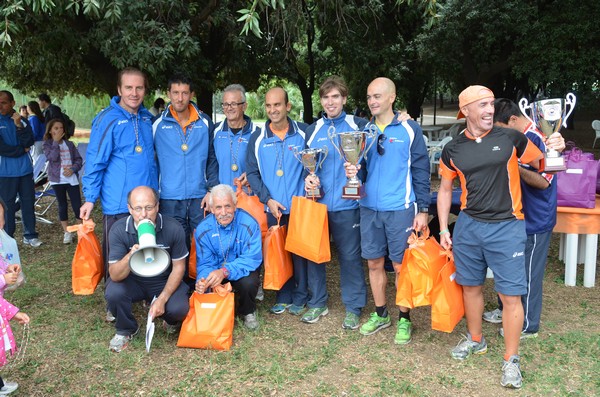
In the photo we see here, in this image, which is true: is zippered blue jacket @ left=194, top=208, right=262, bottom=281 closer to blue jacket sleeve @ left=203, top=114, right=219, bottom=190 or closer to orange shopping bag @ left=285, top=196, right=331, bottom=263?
orange shopping bag @ left=285, top=196, right=331, bottom=263

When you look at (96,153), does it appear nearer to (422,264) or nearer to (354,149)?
(354,149)

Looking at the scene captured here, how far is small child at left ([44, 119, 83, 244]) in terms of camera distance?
7.13 metres

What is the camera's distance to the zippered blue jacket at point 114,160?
4.27 metres

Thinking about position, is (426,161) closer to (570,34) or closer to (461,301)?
(461,301)

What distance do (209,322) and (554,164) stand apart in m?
2.53

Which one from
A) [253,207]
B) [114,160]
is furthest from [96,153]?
[253,207]

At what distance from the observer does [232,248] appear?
14.4ft

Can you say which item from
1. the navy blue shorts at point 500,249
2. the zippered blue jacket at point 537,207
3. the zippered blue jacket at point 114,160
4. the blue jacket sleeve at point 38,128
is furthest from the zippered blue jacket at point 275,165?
the blue jacket sleeve at point 38,128

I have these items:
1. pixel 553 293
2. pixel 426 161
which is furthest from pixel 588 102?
pixel 426 161

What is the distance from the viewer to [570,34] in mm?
10305

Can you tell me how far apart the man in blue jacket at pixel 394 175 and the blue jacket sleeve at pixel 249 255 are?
89 centimetres

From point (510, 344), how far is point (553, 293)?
6.42ft

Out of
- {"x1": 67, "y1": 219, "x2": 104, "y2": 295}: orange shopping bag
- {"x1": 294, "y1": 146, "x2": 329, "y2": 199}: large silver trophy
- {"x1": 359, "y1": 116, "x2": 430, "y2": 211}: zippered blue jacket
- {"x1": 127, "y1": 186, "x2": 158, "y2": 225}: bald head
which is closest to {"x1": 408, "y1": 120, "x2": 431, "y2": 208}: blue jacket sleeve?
{"x1": 359, "y1": 116, "x2": 430, "y2": 211}: zippered blue jacket

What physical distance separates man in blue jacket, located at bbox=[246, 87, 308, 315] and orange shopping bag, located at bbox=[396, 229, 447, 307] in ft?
3.45
